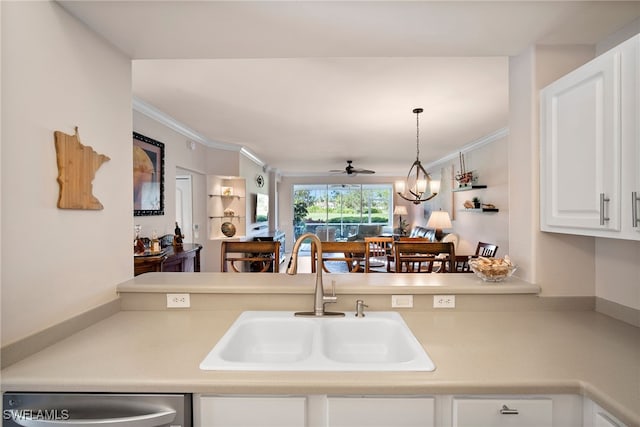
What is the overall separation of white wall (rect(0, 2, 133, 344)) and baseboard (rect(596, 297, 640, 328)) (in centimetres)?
249

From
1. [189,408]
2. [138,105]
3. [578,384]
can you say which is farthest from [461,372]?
[138,105]

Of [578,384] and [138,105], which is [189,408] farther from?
[138,105]

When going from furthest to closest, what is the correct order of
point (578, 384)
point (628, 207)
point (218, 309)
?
point (218, 309) < point (628, 207) < point (578, 384)

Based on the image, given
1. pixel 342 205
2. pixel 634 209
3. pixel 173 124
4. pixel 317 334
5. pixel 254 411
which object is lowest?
pixel 254 411

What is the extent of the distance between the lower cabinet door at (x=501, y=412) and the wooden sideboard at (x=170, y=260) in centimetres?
258

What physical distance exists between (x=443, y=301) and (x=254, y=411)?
105cm

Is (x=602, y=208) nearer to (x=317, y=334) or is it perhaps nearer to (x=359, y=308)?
(x=359, y=308)

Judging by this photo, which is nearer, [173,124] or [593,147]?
[593,147]

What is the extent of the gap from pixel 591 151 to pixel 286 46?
1.50 metres

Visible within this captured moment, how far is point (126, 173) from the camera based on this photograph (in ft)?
5.53

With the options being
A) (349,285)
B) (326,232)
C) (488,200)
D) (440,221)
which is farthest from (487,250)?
(326,232)

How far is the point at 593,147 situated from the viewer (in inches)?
49.8

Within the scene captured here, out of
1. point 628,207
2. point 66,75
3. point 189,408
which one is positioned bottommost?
point 189,408

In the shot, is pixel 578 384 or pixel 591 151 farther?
pixel 591 151
